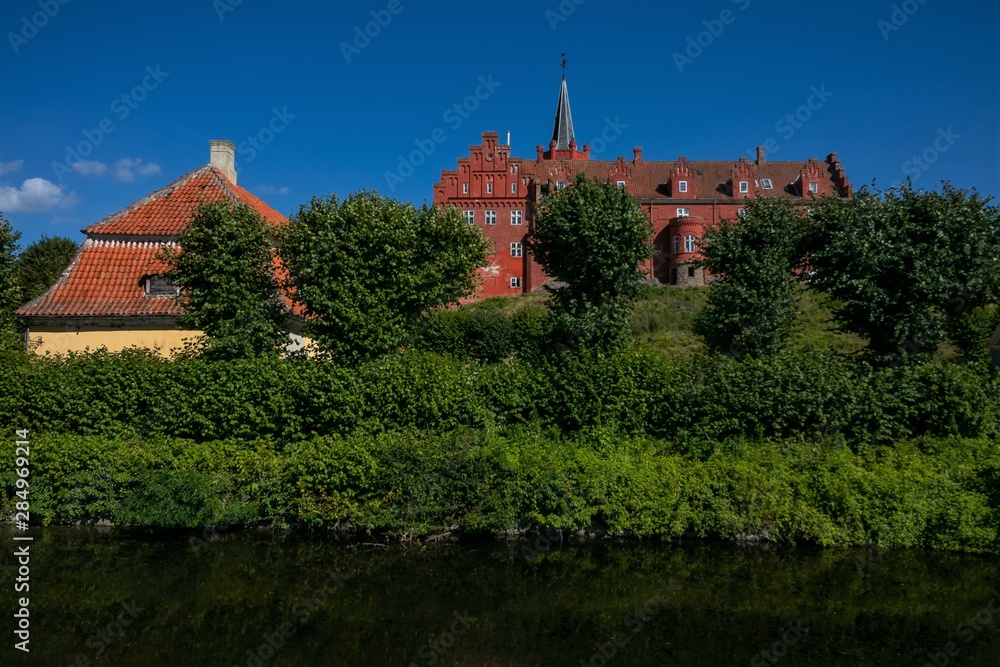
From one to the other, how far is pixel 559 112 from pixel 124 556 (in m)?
66.1

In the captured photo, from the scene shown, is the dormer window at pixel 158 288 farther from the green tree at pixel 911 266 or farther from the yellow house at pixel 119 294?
the green tree at pixel 911 266

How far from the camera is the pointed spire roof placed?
223 feet

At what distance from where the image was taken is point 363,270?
57.2ft

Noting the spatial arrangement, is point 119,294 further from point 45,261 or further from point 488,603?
point 45,261

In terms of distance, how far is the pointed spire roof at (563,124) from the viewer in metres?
68.0

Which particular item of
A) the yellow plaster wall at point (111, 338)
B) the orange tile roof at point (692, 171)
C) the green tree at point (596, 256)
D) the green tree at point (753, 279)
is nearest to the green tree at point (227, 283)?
the yellow plaster wall at point (111, 338)

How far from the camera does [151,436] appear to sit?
15820 millimetres

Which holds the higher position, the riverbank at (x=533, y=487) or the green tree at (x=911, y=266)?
the green tree at (x=911, y=266)

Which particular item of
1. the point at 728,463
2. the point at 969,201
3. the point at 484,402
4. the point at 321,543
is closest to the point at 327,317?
the point at 484,402

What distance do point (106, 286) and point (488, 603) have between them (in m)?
18.3

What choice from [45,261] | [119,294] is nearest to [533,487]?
[119,294]

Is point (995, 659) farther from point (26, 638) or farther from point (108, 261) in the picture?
point (108, 261)

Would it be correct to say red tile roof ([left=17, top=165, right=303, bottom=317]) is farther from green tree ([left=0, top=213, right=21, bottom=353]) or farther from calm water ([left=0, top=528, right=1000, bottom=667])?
calm water ([left=0, top=528, right=1000, bottom=667])

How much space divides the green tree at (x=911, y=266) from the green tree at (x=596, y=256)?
217 inches
